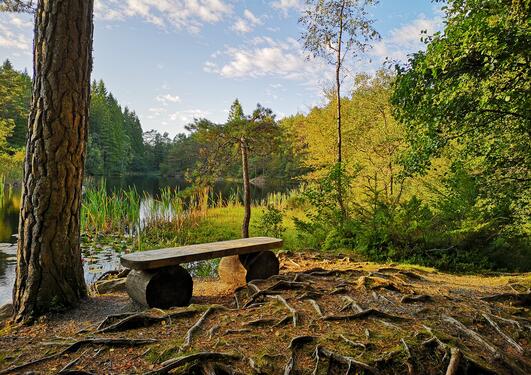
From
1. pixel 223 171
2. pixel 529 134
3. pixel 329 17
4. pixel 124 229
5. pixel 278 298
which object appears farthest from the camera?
pixel 124 229

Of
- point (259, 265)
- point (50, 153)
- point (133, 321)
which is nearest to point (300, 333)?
point (133, 321)

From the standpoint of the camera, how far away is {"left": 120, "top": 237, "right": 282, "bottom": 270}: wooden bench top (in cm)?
321

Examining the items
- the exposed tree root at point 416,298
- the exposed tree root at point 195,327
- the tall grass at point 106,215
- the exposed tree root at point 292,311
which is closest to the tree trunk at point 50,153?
→ the exposed tree root at point 195,327

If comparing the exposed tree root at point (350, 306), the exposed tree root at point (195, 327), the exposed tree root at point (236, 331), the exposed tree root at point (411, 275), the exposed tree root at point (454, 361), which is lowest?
the exposed tree root at point (454, 361)

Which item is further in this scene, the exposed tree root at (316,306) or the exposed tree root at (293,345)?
the exposed tree root at (316,306)

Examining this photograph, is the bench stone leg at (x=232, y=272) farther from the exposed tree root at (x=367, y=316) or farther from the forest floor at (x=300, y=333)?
the exposed tree root at (x=367, y=316)

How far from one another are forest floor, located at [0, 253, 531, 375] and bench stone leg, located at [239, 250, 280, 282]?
0.27 metres

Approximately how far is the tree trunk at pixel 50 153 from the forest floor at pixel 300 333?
346mm

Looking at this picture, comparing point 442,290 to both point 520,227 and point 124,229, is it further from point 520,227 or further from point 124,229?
point 124,229

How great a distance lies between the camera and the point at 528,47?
140 inches

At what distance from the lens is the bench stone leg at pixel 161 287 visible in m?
3.31

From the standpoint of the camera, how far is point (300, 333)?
2486 millimetres

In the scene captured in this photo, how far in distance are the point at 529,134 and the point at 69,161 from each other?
5400 millimetres

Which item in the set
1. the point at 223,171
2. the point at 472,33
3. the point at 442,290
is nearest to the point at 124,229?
the point at 223,171
